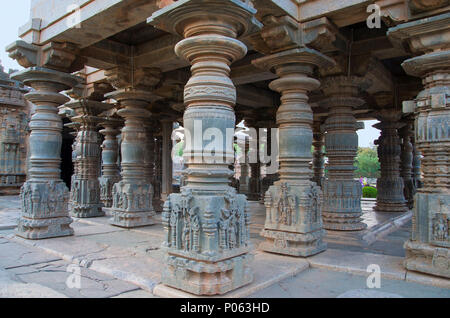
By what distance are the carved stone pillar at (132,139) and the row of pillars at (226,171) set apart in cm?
127

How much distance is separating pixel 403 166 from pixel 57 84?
10213mm

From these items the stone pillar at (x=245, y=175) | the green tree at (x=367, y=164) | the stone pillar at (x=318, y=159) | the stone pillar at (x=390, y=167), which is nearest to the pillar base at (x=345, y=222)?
the stone pillar at (x=390, y=167)

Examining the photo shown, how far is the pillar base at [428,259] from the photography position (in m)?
3.60

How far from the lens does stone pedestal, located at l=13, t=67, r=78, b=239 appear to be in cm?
585

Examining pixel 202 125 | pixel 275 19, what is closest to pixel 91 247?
pixel 202 125

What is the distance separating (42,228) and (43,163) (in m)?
1.15

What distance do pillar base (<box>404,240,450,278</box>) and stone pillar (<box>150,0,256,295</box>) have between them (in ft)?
6.48

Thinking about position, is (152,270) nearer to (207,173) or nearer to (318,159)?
(207,173)

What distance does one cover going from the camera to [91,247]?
525 cm

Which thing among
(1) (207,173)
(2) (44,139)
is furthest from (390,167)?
(2) (44,139)

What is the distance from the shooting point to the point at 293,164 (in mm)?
4855

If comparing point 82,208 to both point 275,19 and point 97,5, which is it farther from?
point 275,19

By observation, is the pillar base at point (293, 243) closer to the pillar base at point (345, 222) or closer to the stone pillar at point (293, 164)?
the stone pillar at point (293, 164)

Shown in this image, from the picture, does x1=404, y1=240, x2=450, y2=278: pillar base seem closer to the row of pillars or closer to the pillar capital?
the row of pillars
